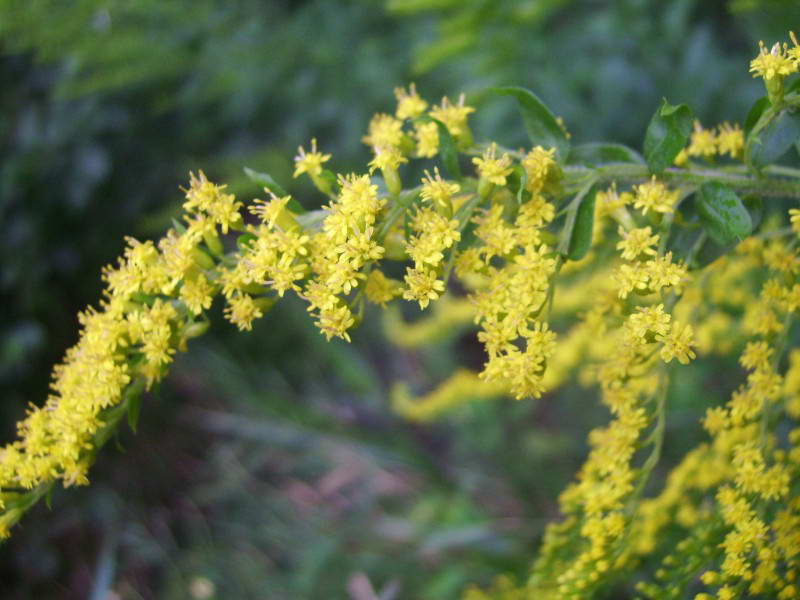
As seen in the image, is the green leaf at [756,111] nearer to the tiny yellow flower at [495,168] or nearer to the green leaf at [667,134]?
the green leaf at [667,134]

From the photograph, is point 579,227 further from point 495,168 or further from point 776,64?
point 776,64

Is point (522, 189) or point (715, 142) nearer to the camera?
point (522, 189)

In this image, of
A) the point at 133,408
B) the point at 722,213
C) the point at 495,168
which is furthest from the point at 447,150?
the point at 133,408

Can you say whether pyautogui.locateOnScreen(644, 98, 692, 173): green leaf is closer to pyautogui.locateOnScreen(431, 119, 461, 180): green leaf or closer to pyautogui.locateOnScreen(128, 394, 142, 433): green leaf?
pyautogui.locateOnScreen(431, 119, 461, 180): green leaf

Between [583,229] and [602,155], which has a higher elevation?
[602,155]

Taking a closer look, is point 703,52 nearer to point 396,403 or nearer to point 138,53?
point 396,403

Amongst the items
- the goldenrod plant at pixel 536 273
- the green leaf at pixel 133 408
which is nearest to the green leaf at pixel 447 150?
the goldenrod plant at pixel 536 273

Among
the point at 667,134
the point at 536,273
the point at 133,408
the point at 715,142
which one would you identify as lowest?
the point at 133,408
